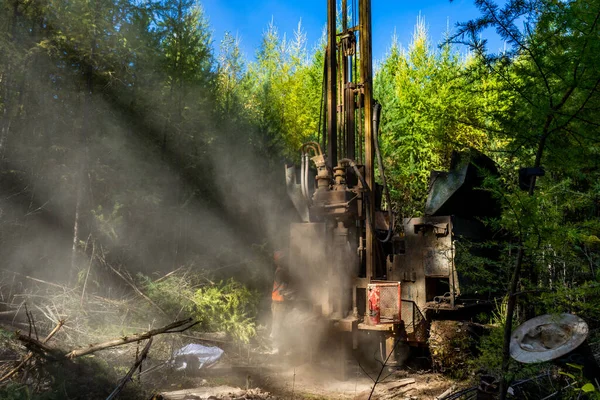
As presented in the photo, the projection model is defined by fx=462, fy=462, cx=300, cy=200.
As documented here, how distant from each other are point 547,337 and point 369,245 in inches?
148

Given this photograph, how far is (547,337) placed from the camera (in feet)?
11.7

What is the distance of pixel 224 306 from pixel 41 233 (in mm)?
3702

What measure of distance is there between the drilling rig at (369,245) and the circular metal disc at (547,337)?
2870mm

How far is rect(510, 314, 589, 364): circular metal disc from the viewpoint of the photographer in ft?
10.9

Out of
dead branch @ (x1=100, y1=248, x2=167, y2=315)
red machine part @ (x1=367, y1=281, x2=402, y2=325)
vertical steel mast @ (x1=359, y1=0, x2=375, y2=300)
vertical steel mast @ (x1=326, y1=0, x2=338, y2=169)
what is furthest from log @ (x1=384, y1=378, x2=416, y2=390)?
dead branch @ (x1=100, y1=248, x2=167, y2=315)

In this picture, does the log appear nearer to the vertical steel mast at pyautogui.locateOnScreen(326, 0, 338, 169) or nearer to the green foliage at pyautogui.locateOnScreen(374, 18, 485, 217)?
the vertical steel mast at pyautogui.locateOnScreen(326, 0, 338, 169)

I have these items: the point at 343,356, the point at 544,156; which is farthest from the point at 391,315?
the point at 544,156

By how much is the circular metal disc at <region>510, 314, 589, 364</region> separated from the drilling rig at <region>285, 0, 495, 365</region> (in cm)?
287

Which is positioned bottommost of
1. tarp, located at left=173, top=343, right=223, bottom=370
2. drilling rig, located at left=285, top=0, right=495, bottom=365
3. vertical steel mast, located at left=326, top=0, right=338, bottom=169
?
tarp, located at left=173, top=343, right=223, bottom=370

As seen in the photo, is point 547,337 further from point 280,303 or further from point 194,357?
point 194,357

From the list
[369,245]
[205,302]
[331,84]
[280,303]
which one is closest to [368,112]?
[331,84]

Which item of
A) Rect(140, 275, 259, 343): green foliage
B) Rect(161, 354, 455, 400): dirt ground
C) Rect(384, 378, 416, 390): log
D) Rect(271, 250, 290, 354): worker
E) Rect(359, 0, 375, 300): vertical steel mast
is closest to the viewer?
Rect(161, 354, 455, 400): dirt ground

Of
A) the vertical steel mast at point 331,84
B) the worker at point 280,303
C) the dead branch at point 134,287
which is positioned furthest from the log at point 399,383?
the dead branch at point 134,287

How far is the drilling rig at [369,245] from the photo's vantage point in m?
6.77
